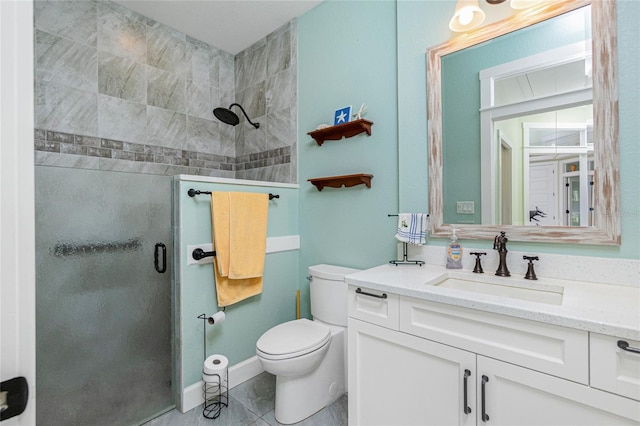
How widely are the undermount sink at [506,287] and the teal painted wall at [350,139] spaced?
47 centimetres

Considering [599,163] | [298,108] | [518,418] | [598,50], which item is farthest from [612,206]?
[298,108]

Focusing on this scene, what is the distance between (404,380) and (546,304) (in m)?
Result: 0.62

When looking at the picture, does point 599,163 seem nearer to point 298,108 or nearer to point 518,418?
point 518,418

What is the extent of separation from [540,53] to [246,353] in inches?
96.6

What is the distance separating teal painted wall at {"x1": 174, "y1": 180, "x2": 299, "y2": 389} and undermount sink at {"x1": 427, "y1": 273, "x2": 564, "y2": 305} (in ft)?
4.24

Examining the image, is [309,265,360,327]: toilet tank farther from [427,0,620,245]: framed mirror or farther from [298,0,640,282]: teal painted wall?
[427,0,620,245]: framed mirror

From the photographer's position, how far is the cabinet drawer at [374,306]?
1299 millimetres

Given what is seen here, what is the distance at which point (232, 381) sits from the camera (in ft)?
6.73

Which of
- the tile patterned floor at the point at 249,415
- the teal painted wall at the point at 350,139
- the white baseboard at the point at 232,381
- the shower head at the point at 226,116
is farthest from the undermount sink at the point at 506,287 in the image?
the shower head at the point at 226,116

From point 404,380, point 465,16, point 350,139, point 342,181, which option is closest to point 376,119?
point 350,139

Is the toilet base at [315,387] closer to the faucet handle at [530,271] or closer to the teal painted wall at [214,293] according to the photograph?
the teal painted wall at [214,293]

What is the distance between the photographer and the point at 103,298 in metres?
1.65

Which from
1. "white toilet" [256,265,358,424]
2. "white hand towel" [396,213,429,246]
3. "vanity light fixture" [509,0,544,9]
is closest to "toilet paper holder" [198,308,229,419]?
"white toilet" [256,265,358,424]

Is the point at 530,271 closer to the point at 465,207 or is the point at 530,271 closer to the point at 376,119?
the point at 465,207
